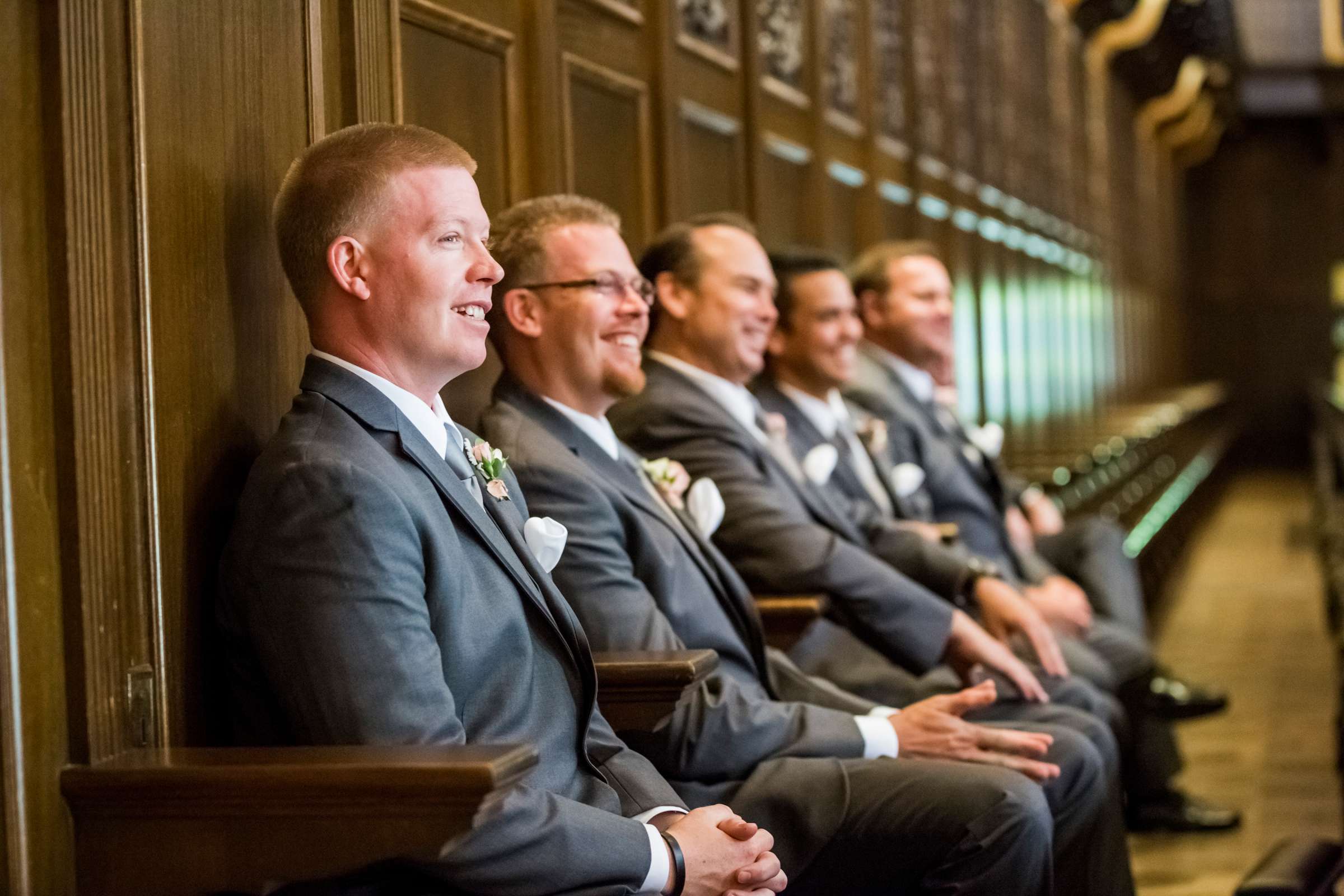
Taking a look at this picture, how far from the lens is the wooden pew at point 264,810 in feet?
6.27

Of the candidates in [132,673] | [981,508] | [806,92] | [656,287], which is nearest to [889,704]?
[656,287]

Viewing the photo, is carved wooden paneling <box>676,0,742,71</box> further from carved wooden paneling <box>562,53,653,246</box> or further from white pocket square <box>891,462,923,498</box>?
white pocket square <box>891,462,923,498</box>

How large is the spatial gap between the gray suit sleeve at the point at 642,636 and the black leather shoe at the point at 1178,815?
249 cm

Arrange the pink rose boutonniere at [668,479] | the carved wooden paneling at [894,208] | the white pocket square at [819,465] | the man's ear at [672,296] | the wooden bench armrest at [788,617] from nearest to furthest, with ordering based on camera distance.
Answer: the pink rose boutonniere at [668,479] → the wooden bench armrest at [788,617] → the man's ear at [672,296] → the white pocket square at [819,465] → the carved wooden paneling at [894,208]

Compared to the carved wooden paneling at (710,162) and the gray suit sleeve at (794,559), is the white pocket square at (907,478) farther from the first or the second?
the gray suit sleeve at (794,559)

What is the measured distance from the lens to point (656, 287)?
3922mm

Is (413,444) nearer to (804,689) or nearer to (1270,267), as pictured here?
(804,689)

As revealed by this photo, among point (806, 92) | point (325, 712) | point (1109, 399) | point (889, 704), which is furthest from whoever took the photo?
point (1109, 399)

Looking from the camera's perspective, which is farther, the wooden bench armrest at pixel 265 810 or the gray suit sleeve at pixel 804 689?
the gray suit sleeve at pixel 804 689

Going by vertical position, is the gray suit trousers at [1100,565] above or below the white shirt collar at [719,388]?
below

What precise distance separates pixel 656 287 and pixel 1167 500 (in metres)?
7.29

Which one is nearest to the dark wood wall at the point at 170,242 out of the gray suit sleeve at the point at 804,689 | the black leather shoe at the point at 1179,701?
the gray suit sleeve at the point at 804,689

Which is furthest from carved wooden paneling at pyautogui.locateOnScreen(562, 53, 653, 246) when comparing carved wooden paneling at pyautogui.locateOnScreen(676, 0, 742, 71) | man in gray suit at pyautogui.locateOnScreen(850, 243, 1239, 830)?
man in gray suit at pyautogui.locateOnScreen(850, 243, 1239, 830)

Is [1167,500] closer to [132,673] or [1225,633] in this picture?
[1225,633]
